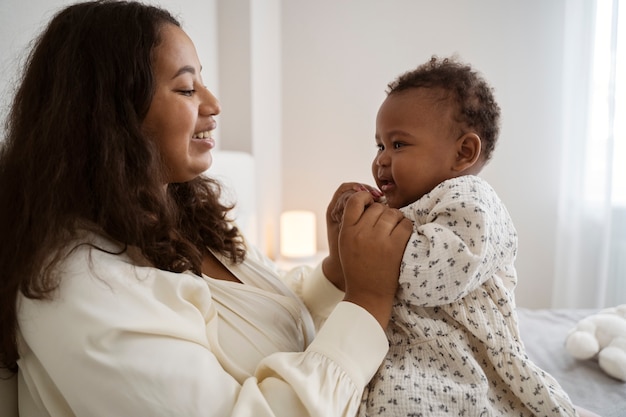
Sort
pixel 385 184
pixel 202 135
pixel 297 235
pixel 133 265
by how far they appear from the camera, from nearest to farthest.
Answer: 1. pixel 133 265
2. pixel 202 135
3. pixel 385 184
4. pixel 297 235

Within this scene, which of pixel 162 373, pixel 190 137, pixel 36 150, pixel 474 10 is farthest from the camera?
pixel 474 10

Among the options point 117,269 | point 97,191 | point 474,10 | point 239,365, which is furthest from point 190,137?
point 474,10

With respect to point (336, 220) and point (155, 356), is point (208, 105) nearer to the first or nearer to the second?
point (336, 220)

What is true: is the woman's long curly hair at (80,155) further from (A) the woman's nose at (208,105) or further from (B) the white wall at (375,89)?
(B) the white wall at (375,89)

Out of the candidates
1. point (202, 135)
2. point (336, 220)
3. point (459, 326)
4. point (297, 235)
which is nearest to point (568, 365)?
point (459, 326)

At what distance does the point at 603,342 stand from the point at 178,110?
148cm

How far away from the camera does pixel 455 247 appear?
2.70 feet

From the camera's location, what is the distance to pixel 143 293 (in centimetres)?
73

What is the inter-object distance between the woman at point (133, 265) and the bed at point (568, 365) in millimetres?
830

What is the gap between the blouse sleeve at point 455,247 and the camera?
2.69 feet

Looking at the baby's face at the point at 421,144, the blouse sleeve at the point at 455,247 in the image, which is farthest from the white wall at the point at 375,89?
the blouse sleeve at the point at 455,247

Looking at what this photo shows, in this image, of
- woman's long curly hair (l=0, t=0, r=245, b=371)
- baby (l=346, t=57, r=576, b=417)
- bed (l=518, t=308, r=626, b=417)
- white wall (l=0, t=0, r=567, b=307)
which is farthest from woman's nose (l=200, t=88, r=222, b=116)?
white wall (l=0, t=0, r=567, b=307)

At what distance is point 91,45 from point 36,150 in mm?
215

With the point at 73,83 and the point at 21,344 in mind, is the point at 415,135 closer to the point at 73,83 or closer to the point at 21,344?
the point at 73,83
